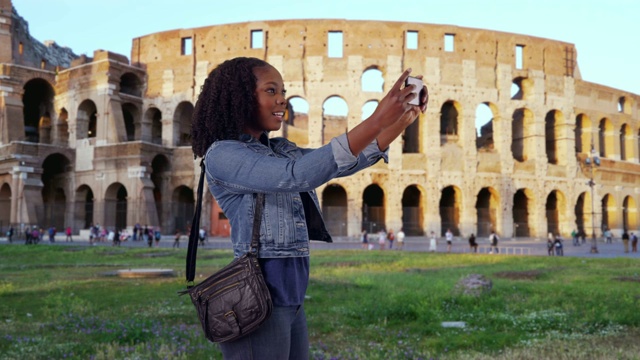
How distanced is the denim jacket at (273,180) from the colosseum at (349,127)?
29133 millimetres

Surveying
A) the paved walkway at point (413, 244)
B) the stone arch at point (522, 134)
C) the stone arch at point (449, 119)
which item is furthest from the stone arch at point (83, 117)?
the stone arch at point (522, 134)

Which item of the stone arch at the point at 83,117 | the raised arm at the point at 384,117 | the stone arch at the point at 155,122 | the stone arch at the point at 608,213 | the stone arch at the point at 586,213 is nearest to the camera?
the raised arm at the point at 384,117

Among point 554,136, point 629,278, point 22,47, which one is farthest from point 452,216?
point 22,47

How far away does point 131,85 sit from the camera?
118 feet

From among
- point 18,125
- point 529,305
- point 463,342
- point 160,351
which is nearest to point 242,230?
point 160,351

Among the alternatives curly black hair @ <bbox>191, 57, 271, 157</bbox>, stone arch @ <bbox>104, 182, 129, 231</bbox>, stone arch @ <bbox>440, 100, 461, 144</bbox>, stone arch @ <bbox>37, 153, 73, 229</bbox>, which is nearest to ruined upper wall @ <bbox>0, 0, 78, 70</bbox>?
stone arch @ <bbox>37, 153, 73, 229</bbox>

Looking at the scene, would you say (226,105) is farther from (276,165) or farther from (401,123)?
(401,123)

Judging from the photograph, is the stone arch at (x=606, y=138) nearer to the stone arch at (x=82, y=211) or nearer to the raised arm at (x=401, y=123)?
the stone arch at (x=82, y=211)

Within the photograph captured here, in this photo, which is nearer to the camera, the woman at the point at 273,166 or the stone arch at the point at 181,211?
the woman at the point at 273,166

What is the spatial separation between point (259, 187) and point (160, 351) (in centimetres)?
368

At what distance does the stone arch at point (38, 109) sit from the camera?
124 feet

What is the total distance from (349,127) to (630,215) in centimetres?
2262

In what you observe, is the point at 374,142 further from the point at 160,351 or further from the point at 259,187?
the point at 160,351

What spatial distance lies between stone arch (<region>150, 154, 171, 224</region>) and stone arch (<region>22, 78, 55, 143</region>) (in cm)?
912
